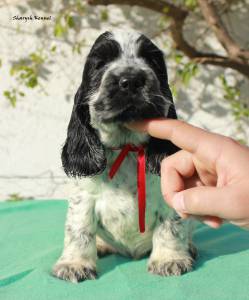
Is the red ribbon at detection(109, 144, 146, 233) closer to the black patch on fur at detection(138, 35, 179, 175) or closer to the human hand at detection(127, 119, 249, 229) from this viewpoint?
the black patch on fur at detection(138, 35, 179, 175)

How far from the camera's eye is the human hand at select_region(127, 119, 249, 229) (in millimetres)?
1933

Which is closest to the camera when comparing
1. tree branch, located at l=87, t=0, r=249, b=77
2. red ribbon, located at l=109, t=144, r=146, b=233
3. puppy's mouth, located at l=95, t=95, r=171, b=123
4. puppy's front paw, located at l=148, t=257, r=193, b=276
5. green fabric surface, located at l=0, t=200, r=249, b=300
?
puppy's mouth, located at l=95, t=95, r=171, b=123

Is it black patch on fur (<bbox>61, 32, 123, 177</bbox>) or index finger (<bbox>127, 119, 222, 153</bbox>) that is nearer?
index finger (<bbox>127, 119, 222, 153</bbox>)

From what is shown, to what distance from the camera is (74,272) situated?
302 cm

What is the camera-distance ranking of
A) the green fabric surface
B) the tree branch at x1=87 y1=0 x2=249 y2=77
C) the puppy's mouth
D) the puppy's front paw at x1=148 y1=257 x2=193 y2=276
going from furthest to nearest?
the tree branch at x1=87 y1=0 x2=249 y2=77 < the puppy's front paw at x1=148 y1=257 x2=193 y2=276 < the green fabric surface < the puppy's mouth

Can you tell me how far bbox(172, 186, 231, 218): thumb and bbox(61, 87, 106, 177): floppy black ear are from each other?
0.94m

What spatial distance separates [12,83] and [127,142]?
3398 mm

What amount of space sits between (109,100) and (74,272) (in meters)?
1.02

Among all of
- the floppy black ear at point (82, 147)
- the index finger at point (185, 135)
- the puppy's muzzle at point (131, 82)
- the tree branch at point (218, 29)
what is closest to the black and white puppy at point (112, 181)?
the floppy black ear at point (82, 147)

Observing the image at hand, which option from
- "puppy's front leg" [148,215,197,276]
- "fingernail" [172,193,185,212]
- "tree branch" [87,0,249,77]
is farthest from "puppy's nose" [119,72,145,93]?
"tree branch" [87,0,249,77]

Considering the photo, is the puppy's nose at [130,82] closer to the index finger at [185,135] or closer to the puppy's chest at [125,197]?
the index finger at [185,135]

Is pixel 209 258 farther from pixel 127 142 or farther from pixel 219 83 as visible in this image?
pixel 219 83

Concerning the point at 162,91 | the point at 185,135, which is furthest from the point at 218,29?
the point at 185,135

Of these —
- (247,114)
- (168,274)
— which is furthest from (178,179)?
(247,114)
